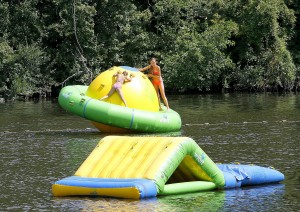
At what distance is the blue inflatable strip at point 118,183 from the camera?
39.1 ft

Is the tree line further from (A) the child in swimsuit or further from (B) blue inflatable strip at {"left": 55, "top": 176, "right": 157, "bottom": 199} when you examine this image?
(B) blue inflatable strip at {"left": 55, "top": 176, "right": 157, "bottom": 199}

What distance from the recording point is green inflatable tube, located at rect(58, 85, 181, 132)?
20453 mm

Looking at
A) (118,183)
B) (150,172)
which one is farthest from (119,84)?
(118,183)

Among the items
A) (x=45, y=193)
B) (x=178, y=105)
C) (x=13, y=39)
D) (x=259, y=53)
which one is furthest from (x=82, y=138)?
(x=259, y=53)

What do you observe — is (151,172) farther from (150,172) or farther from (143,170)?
(143,170)

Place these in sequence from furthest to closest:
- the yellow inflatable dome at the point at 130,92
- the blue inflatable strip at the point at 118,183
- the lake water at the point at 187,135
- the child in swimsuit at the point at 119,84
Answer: the yellow inflatable dome at the point at 130,92 < the child in swimsuit at the point at 119,84 < the lake water at the point at 187,135 < the blue inflatable strip at the point at 118,183

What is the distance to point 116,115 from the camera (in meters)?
20.4

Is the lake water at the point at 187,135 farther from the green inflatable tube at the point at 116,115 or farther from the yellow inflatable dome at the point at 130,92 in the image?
the yellow inflatable dome at the point at 130,92

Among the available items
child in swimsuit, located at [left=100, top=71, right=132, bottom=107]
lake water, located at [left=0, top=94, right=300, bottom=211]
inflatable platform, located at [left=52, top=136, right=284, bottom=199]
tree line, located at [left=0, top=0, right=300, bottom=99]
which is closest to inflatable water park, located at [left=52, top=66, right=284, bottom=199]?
inflatable platform, located at [left=52, top=136, right=284, bottom=199]

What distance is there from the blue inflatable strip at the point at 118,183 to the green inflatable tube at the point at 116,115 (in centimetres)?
803

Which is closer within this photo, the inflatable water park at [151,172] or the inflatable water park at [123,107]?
the inflatable water park at [151,172]

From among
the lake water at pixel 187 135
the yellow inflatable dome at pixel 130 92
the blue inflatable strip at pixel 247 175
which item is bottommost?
the lake water at pixel 187 135

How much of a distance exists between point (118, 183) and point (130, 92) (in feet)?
Result: 29.3

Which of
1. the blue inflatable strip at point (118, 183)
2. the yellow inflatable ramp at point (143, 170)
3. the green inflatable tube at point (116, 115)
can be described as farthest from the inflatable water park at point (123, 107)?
the blue inflatable strip at point (118, 183)
